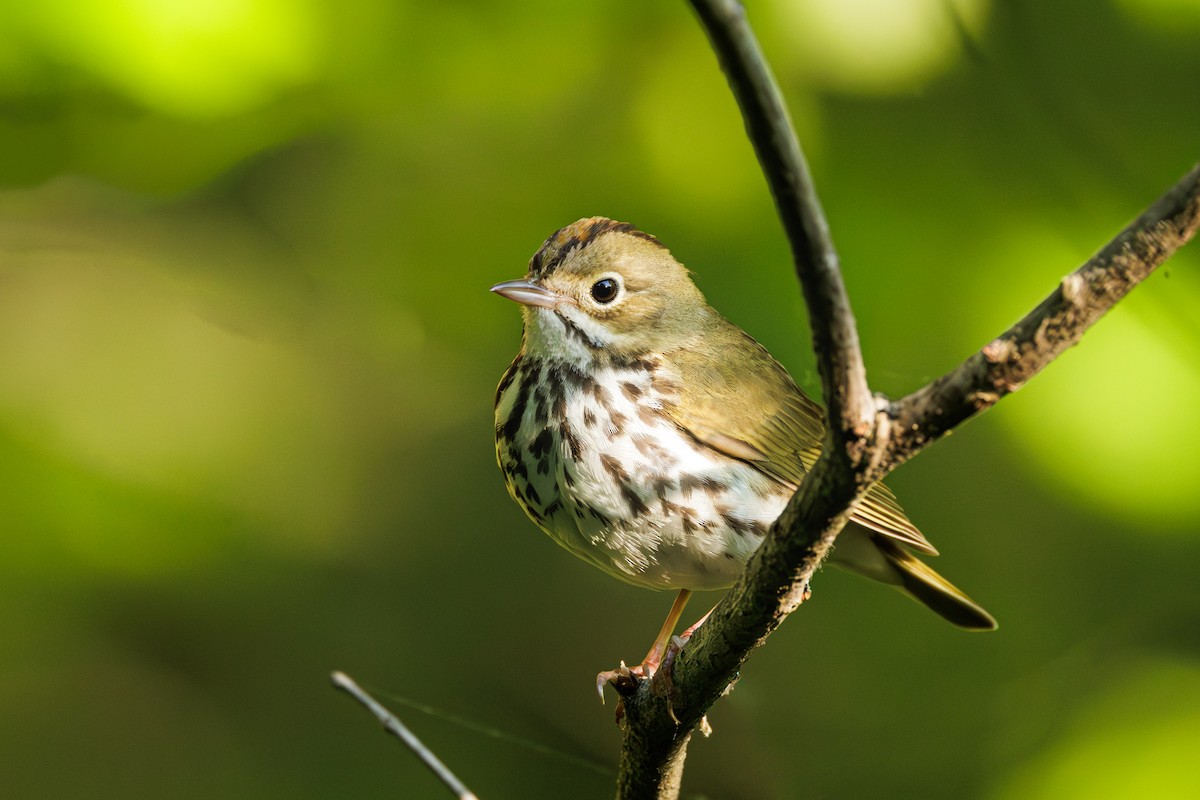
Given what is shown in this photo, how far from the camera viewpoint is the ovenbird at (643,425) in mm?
2002

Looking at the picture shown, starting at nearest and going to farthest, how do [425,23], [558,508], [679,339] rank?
[558,508] → [679,339] → [425,23]

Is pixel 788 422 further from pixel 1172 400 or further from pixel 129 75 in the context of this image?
pixel 129 75

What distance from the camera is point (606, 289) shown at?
2.21 meters

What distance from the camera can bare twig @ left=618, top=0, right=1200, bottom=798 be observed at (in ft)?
3.30

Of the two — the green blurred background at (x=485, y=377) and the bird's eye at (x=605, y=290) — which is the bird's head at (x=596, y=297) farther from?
the green blurred background at (x=485, y=377)

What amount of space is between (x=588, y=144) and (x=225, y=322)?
105 cm

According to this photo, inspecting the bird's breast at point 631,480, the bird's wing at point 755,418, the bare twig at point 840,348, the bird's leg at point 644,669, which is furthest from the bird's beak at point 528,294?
the bare twig at point 840,348

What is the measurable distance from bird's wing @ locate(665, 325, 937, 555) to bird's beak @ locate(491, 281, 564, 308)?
23 centimetres

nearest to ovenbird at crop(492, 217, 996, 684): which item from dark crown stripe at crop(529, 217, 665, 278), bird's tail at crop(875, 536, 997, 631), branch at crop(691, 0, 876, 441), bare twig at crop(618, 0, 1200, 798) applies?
dark crown stripe at crop(529, 217, 665, 278)

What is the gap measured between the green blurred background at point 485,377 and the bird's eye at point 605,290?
345 millimetres

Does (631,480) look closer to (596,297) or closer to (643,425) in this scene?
(643,425)

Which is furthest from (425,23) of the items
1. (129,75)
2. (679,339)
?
(679,339)

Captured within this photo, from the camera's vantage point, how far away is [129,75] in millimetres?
2395

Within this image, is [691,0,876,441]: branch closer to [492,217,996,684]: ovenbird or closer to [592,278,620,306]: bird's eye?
[492,217,996,684]: ovenbird
